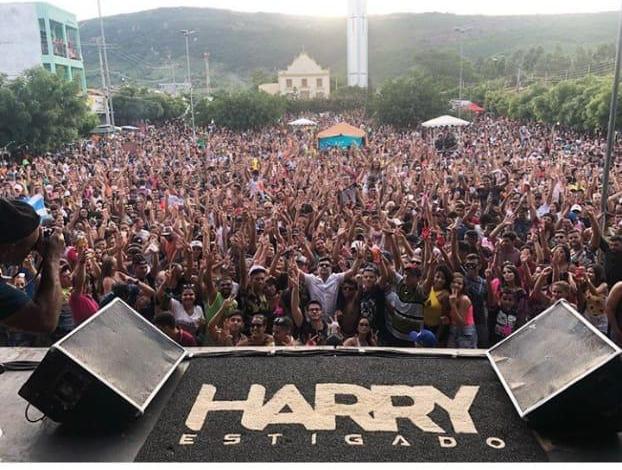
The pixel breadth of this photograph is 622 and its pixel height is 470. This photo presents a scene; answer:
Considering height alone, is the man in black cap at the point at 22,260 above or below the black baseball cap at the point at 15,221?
below

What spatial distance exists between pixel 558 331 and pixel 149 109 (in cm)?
5873

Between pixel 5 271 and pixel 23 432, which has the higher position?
pixel 23 432

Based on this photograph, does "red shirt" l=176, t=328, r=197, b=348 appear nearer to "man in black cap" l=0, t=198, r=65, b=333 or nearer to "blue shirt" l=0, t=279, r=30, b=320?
"man in black cap" l=0, t=198, r=65, b=333

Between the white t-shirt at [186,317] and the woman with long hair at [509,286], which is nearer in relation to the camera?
the white t-shirt at [186,317]

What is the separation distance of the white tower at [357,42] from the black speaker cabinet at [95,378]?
9061cm

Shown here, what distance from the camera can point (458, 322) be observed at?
5.30 metres

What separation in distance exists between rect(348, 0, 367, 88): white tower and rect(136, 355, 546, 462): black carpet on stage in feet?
296

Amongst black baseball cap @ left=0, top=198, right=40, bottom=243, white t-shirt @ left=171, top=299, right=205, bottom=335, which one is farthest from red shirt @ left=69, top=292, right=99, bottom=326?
black baseball cap @ left=0, top=198, right=40, bottom=243

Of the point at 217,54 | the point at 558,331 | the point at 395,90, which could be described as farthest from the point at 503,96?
the point at 217,54

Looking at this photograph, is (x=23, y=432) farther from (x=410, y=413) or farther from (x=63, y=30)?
(x=63, y=30)

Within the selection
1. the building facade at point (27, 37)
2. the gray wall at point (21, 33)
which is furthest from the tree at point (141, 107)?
the gray wall at point (21, 33)

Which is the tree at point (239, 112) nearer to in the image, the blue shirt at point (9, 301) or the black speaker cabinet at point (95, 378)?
the black speaker cabinet at point (95, 378)

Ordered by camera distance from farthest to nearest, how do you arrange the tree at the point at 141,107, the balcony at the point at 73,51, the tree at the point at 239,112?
the tree at the point at 141,107, the balcony at the point at 73,51, the tree at the point at 239,112

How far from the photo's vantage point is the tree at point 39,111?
2878cm
